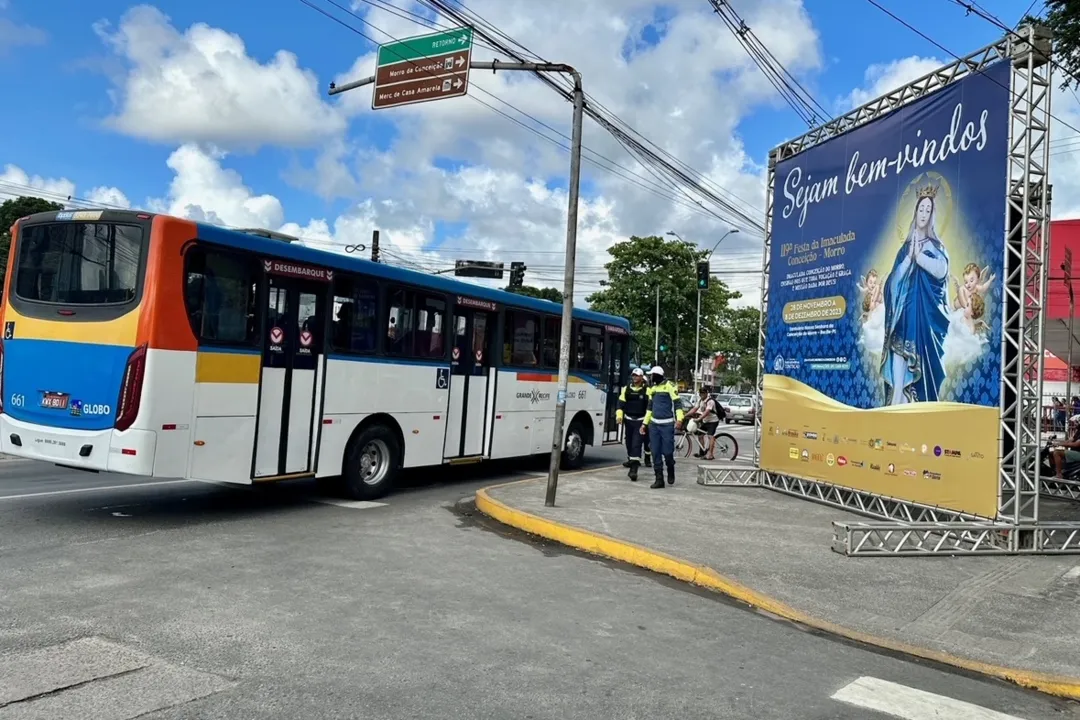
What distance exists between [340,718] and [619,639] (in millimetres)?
2159

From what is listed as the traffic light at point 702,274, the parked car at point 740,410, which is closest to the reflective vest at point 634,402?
the traffic light at point 702,274

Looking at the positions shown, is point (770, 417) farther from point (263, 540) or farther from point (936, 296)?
point (263, 540)

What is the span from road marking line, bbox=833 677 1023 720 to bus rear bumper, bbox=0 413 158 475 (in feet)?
20.6

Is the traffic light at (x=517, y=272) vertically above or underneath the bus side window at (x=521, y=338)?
above

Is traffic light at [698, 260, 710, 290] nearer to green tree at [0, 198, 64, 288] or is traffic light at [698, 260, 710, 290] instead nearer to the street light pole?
the street light pole

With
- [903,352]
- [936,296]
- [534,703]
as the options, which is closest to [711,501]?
[903,352]

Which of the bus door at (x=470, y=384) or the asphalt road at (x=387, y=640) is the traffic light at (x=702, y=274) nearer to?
the bus door at (x=470, y=384)

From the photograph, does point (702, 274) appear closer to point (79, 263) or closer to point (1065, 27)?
point (1065, 27)

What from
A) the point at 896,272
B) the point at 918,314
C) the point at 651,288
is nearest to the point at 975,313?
the point at 918,314

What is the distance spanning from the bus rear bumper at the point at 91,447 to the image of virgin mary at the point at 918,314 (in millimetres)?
8569

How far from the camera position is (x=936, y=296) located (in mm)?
9703

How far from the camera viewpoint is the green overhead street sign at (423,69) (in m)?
10.8

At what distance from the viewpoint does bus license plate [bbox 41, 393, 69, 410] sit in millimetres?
7984

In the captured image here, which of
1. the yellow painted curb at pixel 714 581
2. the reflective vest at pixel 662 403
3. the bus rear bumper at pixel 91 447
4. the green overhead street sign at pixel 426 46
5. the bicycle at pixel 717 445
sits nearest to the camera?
the yellow painted curb at pixel 714 581
